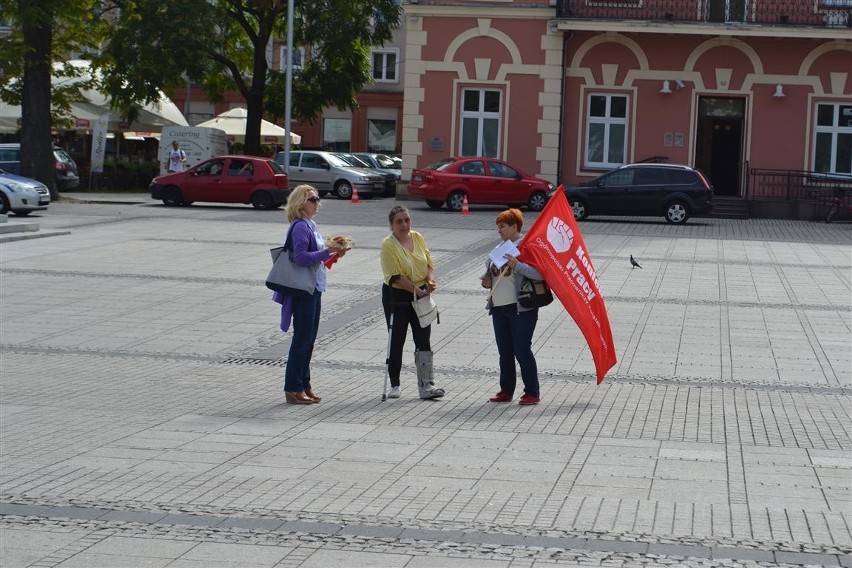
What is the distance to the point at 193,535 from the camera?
268 inches

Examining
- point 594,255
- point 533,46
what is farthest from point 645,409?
point 533,46

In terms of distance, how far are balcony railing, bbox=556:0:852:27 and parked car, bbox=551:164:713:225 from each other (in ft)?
21.9

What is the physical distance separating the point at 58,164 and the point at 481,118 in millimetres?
13070

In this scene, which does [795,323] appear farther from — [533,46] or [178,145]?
[178,145]

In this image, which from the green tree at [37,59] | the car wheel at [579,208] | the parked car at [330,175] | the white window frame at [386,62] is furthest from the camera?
the white window frame at [386,62]

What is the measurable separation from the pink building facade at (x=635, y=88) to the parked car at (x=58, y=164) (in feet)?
34.6

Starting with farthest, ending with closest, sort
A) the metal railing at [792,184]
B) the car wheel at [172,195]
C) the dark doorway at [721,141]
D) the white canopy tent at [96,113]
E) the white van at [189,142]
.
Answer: the white canopy tent at [96,113] → the white van at [189,142] → the dark doorway at [721,141] → the metal railing at [792,184] → the car wheel at [172,195]

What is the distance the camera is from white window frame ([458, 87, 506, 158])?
1553 inches

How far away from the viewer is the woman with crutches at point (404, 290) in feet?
35.5

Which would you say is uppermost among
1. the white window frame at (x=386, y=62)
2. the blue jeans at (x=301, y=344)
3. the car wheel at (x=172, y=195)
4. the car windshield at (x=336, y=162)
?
the white window frame at (x=386, y=62)

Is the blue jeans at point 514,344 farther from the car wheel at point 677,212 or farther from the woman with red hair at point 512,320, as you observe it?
the car wheel at point 677,212

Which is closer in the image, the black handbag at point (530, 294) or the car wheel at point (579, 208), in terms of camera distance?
the black handbag at point (530, 294)

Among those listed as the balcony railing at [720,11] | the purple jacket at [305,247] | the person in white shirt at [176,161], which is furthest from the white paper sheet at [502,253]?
the person in white shirt at [176,161]

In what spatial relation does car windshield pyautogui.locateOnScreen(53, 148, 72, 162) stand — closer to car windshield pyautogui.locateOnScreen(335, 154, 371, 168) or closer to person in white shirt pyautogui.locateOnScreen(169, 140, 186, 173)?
person in white shirt pyautogui.locateOnScreen(169, 140, 186, 173)
